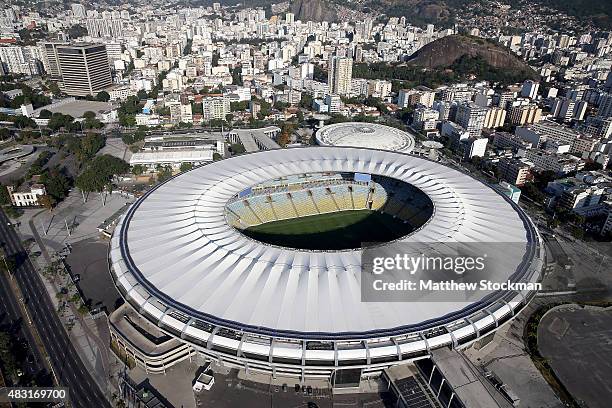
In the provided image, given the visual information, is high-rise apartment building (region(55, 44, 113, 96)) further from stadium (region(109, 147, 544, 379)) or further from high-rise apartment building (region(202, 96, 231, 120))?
stadium (region(109, 147, 544, 379))

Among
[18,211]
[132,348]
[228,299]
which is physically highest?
[228,299]

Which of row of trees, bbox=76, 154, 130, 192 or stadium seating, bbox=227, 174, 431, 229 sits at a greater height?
stadium seating, bbox=227, 174, 431, 229

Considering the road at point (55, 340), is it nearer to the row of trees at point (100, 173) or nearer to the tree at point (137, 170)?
the row of trees at point (100, 173)

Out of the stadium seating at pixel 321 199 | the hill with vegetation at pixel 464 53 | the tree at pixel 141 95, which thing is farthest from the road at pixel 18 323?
the hill with vegetation at pixel 464 53

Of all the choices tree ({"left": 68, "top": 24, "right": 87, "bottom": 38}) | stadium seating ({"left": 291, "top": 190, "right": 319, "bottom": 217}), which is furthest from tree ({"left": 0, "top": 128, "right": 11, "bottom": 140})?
tree ({"left": 68, "top": 24, "right": 87, "bottom": 38})

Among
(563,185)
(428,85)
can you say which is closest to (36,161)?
(563,185)

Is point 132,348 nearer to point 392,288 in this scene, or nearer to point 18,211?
point 392,288

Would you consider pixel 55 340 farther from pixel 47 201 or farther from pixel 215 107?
pixel 215 107
